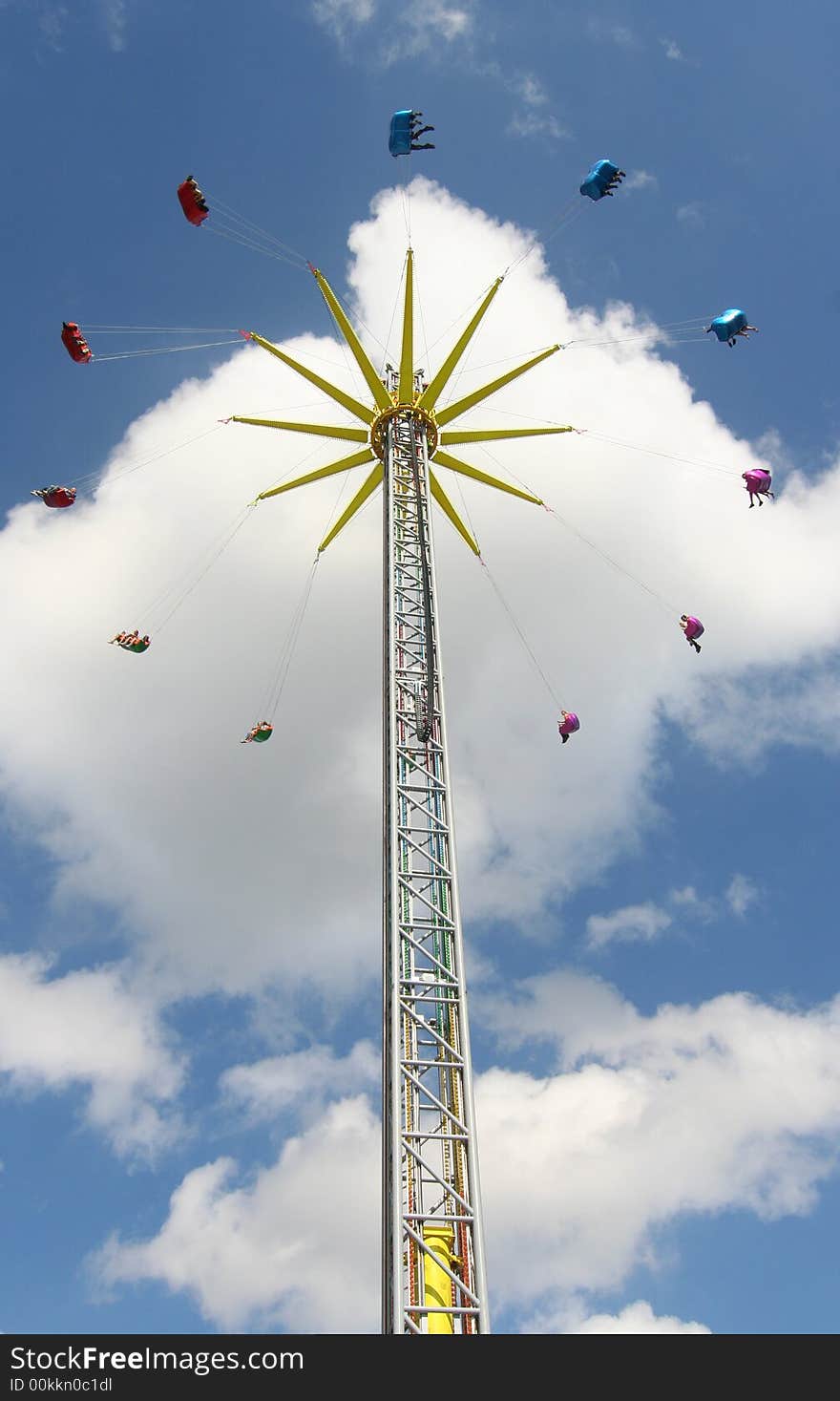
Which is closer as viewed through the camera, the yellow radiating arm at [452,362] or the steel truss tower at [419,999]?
the steel truss tower at [419,999]

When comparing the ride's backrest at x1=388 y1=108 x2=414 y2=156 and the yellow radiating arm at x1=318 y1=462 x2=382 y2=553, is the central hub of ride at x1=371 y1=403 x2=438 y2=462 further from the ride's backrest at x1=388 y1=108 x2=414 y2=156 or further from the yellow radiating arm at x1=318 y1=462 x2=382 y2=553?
the ride's backrest at x1=388 y1=108 x2=414 y2=156

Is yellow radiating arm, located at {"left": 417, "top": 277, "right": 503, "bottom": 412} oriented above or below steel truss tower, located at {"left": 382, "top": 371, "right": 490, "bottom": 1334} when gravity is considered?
above

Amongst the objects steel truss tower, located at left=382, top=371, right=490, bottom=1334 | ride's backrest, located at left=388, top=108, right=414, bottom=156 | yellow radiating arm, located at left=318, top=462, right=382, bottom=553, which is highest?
ride's backrest, located at left=388, top=108, right=414, bottom=156

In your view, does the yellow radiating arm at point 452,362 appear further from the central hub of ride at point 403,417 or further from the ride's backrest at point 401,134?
the ride's backrest at point 401,134

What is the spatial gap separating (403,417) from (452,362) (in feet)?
7.03

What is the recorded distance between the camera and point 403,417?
2948cm

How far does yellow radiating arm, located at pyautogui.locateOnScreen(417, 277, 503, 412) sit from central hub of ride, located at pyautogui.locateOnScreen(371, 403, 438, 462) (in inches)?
13.3

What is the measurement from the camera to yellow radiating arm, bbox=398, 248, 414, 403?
27219 mm

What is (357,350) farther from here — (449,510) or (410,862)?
(410,862)

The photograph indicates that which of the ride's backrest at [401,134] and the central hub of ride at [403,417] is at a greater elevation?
the ride's backrest at [401,134]

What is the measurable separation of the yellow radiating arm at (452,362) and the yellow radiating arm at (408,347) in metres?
0.46

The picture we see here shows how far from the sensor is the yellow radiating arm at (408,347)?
27.2 meters

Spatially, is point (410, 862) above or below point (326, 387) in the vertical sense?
below

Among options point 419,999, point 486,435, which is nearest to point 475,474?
point 486,435
